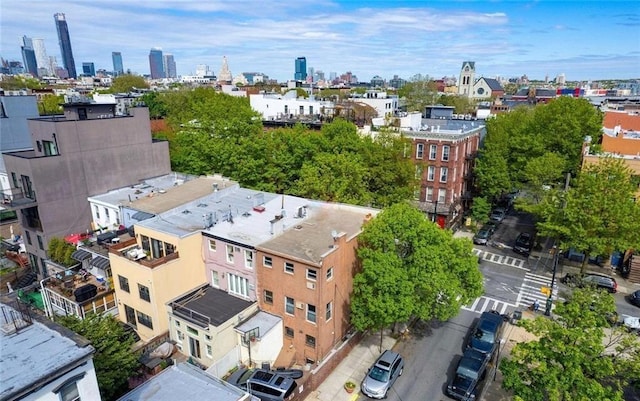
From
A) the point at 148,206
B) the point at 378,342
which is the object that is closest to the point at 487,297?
the point at 378,342

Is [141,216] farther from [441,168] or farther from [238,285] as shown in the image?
[441,168]

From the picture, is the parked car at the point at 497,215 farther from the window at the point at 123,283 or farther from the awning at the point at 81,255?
the awning at the point at 81,255

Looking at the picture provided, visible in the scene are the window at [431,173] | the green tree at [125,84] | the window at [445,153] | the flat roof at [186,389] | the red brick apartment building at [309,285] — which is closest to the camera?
the flat roof at [186,389]

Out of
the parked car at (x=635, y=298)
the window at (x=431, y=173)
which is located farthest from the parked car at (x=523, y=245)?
the window at (x=431, y=173)

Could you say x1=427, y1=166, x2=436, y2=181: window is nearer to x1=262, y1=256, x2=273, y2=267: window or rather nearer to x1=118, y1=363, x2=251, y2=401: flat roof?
x1=262, y1=256, x2=273, y2=267: window

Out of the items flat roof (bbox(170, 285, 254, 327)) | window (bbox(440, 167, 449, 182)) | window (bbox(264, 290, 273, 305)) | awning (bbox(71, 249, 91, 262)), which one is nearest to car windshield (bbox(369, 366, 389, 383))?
window (bbox(264, 290, 273, 305))

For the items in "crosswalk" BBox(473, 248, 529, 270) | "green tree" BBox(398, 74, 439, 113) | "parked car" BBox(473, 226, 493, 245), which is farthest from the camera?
"green tree" BBox(398, 74, 439, 113)

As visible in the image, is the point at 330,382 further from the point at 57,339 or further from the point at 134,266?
the point at 57,339
